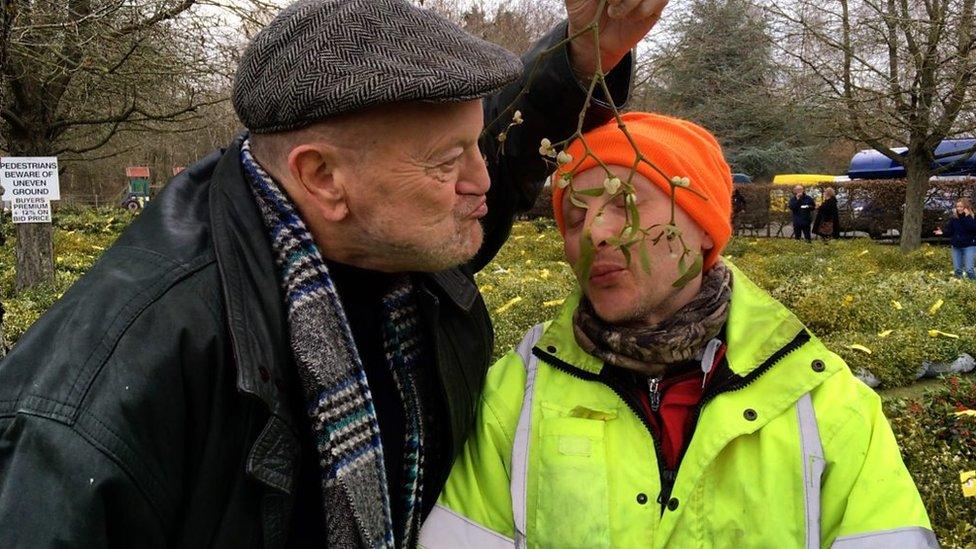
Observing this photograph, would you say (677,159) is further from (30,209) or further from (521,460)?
(30,209)

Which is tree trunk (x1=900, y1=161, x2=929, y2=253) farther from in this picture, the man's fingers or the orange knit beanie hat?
the man's fingers

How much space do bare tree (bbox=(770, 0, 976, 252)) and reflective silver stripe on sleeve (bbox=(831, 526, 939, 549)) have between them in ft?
39.5

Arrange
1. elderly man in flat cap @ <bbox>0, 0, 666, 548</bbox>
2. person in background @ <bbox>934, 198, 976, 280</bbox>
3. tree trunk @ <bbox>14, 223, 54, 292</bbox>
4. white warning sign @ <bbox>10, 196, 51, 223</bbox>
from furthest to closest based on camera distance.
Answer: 1. person in background @ <bbox>934, 198, 976, 280</bbox>
2. white warning sign @ <bbox>10, 196, 51, 223</bbox>
3. tree trunk @ <bbox>14, 223, 54, 292</bbox>
4. elderly man in flat cap @ <bbox>0, 0, 666, 548</bbox>

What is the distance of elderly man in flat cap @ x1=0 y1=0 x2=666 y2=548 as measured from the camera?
121cm

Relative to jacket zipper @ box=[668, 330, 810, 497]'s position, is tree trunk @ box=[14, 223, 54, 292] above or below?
below

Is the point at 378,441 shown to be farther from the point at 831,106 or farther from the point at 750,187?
the point at 750,187

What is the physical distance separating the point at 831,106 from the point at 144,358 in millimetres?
14696

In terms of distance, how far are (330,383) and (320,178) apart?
0.41 m

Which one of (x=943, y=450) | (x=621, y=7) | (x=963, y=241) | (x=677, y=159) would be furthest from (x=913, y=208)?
(x=621, y=7)

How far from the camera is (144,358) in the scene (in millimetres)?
1260

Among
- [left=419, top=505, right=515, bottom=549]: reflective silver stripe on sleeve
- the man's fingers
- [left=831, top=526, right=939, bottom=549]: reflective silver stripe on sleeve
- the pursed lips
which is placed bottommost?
[left=419, top=505, right=515, bottom=549]: reflective silver stripe on sleeve

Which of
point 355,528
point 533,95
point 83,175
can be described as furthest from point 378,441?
point 83,175

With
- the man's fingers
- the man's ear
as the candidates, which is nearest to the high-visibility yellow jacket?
the man's ear

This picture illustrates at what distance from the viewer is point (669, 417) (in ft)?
6.17
